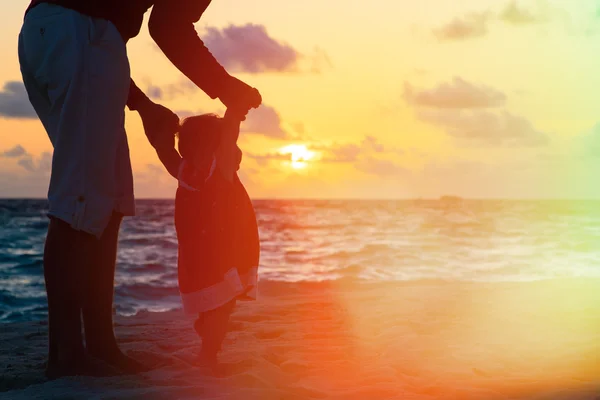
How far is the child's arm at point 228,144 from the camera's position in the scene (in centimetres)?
299

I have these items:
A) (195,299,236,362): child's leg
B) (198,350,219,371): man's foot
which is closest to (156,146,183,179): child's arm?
(195,299,236,362): child's leg

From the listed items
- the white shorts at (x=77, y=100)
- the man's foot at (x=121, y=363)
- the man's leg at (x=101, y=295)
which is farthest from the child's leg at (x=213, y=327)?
the white shorts at (x=77, y=100)

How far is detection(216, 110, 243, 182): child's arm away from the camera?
299 centimetres

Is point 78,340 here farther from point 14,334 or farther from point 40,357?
point 14,334

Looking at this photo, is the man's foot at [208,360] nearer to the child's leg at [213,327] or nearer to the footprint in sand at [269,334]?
the child's leg at [213,327]

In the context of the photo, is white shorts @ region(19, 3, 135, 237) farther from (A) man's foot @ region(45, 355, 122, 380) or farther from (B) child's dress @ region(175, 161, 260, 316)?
(A) man's foot @ region(45, 355, 122, 380)

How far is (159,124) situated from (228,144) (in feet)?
1.09

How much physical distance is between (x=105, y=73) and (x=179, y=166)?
0.59m

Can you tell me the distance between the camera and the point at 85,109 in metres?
2.57

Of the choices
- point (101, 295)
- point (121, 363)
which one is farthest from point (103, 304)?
point (121, 363)

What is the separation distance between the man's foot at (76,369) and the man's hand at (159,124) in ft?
3.32

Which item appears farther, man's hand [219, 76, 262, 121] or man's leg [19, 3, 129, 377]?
man's hand [219, 76, 262, 121]

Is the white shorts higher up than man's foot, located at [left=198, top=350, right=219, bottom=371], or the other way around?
the white shorts

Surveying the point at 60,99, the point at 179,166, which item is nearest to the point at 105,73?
the point at 60,99
